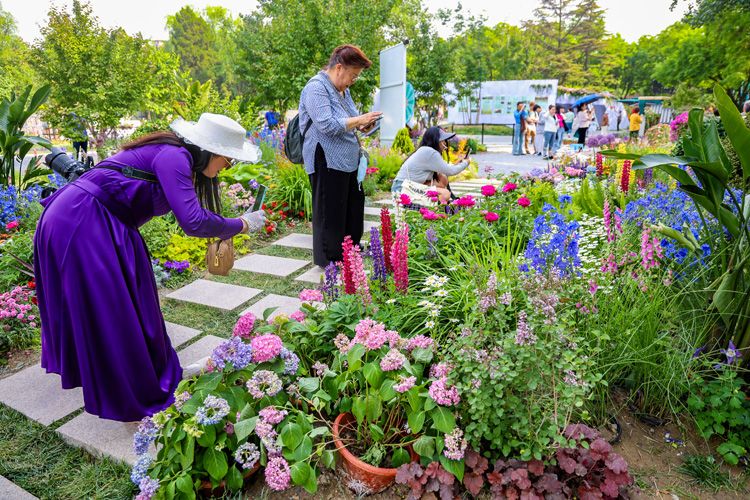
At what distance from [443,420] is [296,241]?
12.4 feet

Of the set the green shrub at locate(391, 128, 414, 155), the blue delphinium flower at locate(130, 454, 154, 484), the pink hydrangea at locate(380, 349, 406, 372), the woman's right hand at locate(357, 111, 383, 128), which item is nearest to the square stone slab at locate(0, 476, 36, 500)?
the blue delphinium flower at locate(130, 454, 154, 484)

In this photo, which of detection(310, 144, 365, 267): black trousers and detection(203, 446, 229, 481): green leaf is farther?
detection(310, 144, 365, 267): black trousers

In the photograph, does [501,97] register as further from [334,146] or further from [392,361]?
[392,361]

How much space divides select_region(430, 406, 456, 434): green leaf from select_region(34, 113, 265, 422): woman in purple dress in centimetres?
127

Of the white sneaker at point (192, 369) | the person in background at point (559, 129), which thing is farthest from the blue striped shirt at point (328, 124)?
the person in background at point (559, 129)

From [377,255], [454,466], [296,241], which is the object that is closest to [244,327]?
[377,255]

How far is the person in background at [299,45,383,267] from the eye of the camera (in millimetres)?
3469

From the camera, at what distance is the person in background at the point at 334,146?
3.47 meters

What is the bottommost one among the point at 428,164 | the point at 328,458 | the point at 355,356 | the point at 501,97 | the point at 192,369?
the point at 192,369

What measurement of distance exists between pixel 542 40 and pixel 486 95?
24127 millimetres

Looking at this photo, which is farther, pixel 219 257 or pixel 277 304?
pixel 277 304

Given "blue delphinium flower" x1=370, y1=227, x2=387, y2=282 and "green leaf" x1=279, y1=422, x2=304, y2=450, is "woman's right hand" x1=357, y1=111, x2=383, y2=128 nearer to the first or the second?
"blue delphinium flower" x1=370, y1=227, x2=387, y2=282

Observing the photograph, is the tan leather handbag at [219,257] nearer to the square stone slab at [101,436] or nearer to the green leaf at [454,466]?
the square stone slab at [101,436]

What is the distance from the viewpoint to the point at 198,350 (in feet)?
9.37
